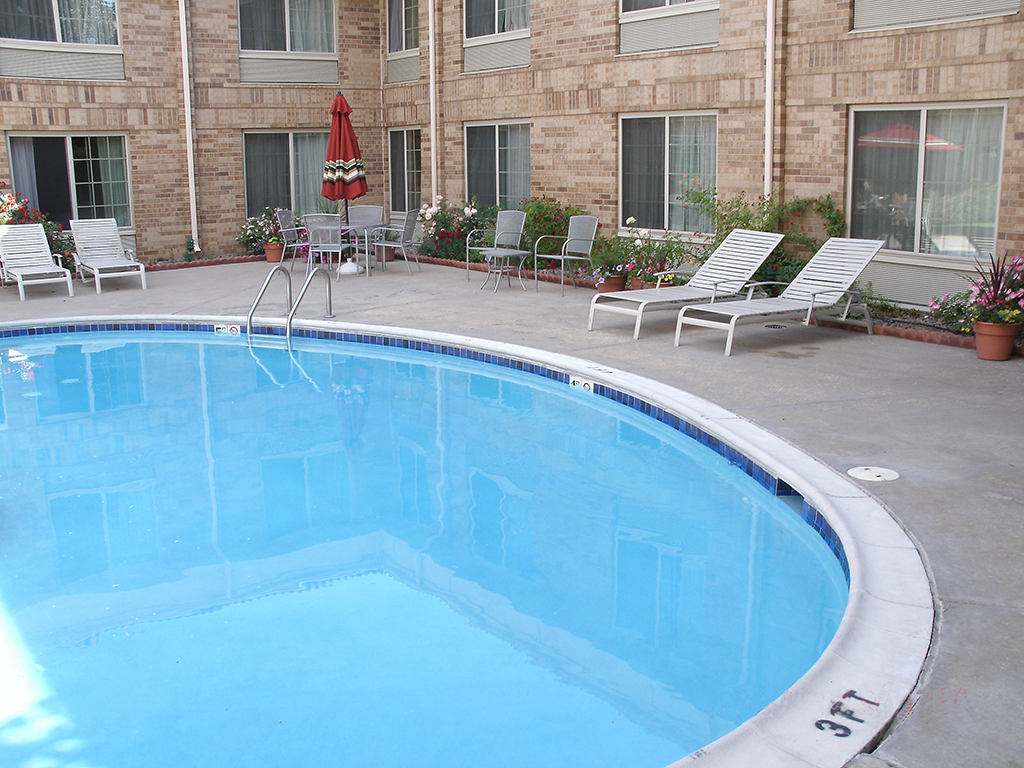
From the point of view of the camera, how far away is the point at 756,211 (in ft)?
35.4

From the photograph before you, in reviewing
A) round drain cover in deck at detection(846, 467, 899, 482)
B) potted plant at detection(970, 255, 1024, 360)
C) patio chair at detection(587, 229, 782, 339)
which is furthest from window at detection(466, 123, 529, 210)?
round drain cover in deck at detection(846, 467, 899, 482)

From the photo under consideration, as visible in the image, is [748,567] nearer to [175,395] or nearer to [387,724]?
[387,724]

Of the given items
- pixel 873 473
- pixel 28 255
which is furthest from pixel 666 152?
pixel 28 255

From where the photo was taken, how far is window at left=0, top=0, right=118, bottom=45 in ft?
45.8

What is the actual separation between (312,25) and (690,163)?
7985mm

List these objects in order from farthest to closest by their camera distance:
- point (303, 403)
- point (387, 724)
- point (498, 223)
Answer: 1. point (498, 223)
2. point (303, 403)
3. point (387, 724)

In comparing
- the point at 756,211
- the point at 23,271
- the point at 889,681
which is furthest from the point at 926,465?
the point at 23,271

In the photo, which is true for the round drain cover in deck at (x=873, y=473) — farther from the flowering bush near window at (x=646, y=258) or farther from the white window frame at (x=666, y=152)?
the white window frame at (x=666, y=152)

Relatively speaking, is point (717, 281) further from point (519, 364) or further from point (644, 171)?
point (644, 171)

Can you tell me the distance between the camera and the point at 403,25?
16.7 metres

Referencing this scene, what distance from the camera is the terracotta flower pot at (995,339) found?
25.7ft

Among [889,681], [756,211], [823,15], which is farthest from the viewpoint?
[756,211]

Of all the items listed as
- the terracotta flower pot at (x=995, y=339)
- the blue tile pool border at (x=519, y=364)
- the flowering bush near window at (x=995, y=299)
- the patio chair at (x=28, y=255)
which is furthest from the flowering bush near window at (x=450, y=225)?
the terracotta flower pot at (x=995, y=339)

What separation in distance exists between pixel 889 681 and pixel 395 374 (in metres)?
6.44
